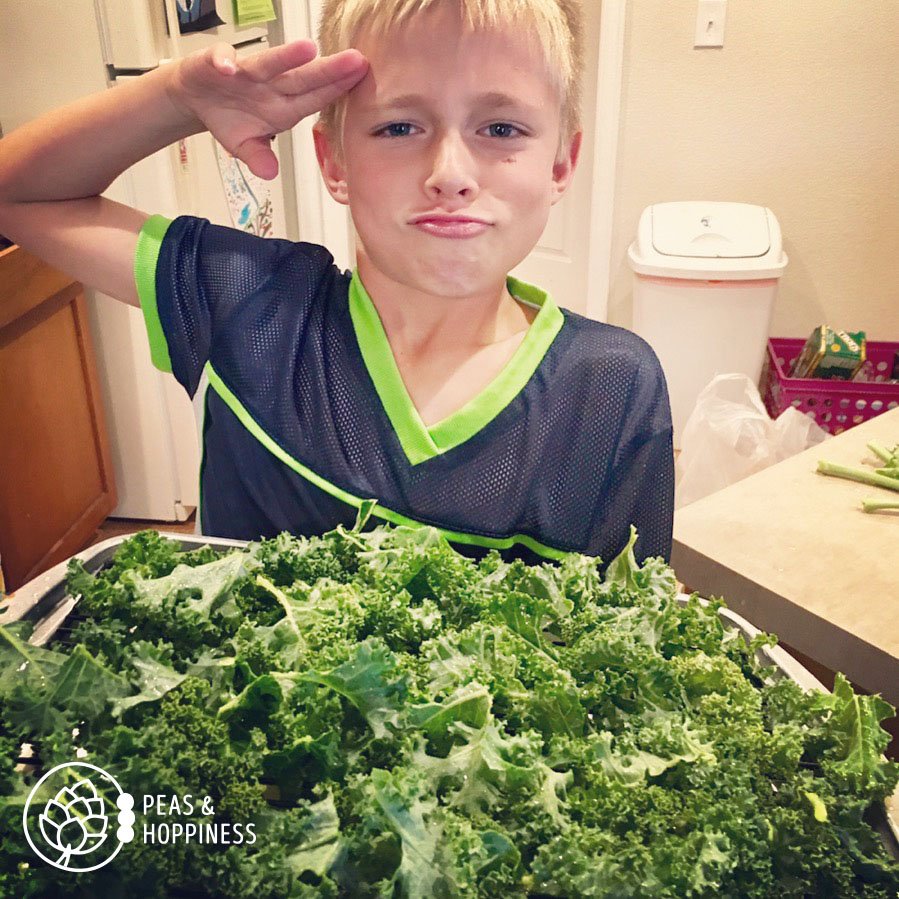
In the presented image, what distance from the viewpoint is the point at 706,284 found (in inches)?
97.4

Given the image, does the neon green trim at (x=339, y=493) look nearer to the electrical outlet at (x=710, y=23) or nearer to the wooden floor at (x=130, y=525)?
the wooden floor at (x=130, y=525)

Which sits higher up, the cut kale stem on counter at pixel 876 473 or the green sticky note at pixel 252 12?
the green sticky note at pixel 252 12

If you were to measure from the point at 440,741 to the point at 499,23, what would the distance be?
0.67 metres

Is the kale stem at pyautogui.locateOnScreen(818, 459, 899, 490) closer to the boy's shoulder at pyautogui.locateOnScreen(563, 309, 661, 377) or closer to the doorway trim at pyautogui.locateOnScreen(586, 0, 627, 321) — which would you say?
the boy's shoulder at pyautogui.locateOnScreen(563, 309, 661, 377)

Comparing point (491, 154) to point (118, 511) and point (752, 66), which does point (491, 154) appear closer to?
point (118, 511)

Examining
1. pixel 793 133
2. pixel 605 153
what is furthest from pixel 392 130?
pixel 793 133

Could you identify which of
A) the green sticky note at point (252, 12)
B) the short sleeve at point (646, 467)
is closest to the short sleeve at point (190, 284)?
the short sleeve at point (646, 467)

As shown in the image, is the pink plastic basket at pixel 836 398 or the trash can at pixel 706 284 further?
the trash can at pixel 706 284

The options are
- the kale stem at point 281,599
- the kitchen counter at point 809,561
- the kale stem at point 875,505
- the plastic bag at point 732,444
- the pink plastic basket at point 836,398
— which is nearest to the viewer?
the kale stem at point 281,599

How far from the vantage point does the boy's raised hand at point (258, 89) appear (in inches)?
33.3

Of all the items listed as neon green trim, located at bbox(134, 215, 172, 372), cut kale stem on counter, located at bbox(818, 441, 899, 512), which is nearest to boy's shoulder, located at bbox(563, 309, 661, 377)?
neon green trim, located at bbox(134, 215, 172, 372)

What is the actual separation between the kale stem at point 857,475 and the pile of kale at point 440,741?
35.7 inches

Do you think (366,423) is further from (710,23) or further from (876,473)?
(710,23)

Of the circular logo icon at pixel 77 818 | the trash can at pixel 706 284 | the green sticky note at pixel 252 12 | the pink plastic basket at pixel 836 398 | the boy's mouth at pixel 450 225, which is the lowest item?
the pink plastic basket at pixel 836 398
